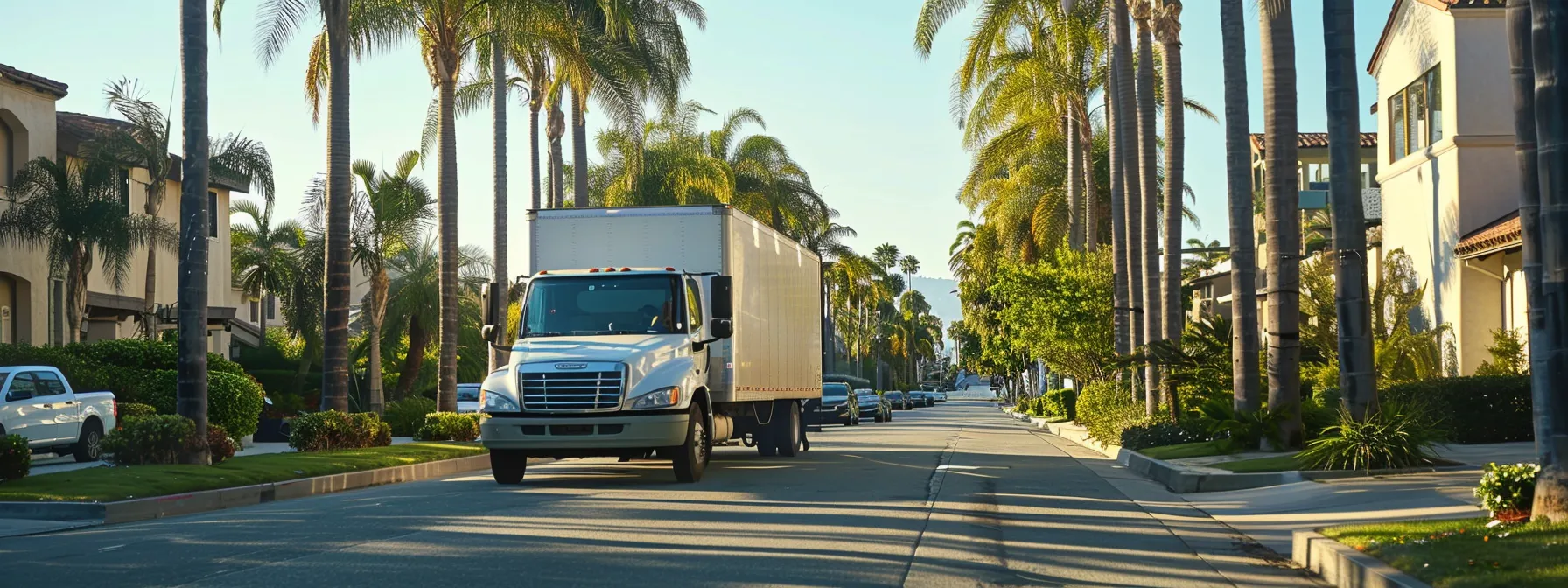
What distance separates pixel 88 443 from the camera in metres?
22.7

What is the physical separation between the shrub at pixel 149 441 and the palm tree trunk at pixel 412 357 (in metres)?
32.3

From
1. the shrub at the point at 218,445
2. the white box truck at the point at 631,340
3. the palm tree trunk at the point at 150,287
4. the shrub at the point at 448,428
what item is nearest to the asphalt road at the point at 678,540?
the white box truck at the point at 631,340

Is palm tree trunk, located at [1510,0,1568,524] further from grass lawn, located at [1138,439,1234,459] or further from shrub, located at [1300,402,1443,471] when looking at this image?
grass lawn, located at [1138,439,1234,459]

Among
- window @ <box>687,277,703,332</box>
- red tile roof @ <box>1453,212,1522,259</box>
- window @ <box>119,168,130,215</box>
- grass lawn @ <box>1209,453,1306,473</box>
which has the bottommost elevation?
grass lawn @ <box>1209,453,1306,473</box>

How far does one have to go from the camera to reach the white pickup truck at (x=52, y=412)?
2102 centimetres

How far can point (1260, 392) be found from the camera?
2186cm

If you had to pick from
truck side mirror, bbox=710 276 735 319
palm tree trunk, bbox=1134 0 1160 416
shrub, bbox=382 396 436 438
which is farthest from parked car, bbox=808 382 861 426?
truck side mirror, bbox=710 276 735 319

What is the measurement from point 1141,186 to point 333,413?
51.9ft

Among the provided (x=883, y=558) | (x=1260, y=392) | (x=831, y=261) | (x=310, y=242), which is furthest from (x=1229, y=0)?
(x=831, y=261)

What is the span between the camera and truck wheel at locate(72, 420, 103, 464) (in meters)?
22.5

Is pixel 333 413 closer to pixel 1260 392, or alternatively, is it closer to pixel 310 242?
pixel 1260 392

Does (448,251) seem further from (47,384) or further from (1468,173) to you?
(1468,173)

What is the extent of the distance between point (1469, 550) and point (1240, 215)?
12963 mm

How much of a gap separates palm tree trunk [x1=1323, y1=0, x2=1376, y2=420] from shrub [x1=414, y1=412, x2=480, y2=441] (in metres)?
15.5
